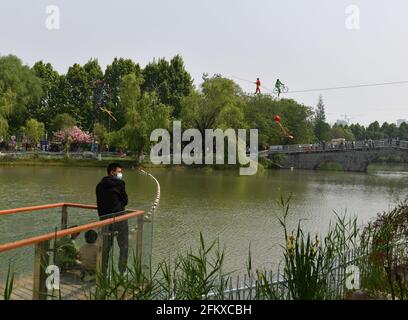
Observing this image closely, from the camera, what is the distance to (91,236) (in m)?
4.01

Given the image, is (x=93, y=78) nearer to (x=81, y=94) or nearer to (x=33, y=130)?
(x=81, y=94)

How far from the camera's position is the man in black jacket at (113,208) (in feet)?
13.7

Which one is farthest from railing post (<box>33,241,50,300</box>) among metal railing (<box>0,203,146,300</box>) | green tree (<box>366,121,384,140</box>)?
green tree (<box>366,121,384,140</box>)

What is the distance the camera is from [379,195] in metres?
23.1

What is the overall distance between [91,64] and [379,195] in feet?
110

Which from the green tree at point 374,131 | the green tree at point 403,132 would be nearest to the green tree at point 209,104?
the green tree at point 403,132

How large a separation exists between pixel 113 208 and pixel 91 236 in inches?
47.0

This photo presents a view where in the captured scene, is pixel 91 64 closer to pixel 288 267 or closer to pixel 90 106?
pixel 90 106

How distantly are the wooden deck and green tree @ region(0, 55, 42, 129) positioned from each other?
35.8 metres

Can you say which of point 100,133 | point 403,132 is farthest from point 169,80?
point 403,132

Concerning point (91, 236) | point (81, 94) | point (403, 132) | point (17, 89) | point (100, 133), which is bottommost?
point (91, 236)

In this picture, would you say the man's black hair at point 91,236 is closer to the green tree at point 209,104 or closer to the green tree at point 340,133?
the green tree at point 209,104

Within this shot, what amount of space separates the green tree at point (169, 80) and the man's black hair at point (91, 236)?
4316cm
